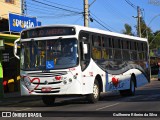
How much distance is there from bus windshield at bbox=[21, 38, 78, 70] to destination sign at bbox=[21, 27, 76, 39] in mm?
255

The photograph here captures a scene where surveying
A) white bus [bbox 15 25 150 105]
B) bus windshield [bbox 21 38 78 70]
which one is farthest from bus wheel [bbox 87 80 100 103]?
bus windshield [bbox 21 38 78 70]

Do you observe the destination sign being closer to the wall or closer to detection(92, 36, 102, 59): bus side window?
detection(92, 36, 102, 59): bus side window

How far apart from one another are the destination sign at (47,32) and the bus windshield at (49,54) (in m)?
0.25

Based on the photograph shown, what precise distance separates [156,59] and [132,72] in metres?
60.0

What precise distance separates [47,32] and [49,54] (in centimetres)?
93

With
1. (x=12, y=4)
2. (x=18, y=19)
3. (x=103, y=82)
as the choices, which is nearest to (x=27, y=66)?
(x=103, y=82)

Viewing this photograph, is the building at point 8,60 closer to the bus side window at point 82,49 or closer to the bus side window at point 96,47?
the bus side window at point 96,47

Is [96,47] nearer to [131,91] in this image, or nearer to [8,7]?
[131,91]

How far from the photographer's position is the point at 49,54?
53.4 ft

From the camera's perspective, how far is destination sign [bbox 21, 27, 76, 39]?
1636 centimetres

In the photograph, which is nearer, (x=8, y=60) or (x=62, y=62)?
(x=62, y=62)

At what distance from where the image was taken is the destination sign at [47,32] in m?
16.4

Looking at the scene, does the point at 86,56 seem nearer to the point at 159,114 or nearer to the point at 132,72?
the point at 132,72

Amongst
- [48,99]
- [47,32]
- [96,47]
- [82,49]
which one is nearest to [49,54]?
[47,32]
